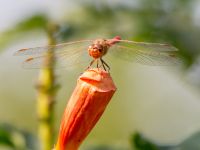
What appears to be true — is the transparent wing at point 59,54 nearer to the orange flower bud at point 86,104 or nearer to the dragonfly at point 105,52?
the dragonfly at point 105,52

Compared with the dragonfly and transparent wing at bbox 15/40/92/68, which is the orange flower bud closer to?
the dragonfly

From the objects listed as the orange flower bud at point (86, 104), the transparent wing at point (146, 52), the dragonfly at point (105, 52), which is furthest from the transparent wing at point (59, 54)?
the orange flower bud at point (86, 104)

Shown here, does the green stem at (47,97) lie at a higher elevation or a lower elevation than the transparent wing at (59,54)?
lower

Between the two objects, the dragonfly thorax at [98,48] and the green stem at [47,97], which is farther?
the green stem at [47,97]

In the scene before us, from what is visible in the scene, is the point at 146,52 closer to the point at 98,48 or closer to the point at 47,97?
the point at 98,48

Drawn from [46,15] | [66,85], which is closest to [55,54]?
[46,15]

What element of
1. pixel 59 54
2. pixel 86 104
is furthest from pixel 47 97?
pixel 86 104
